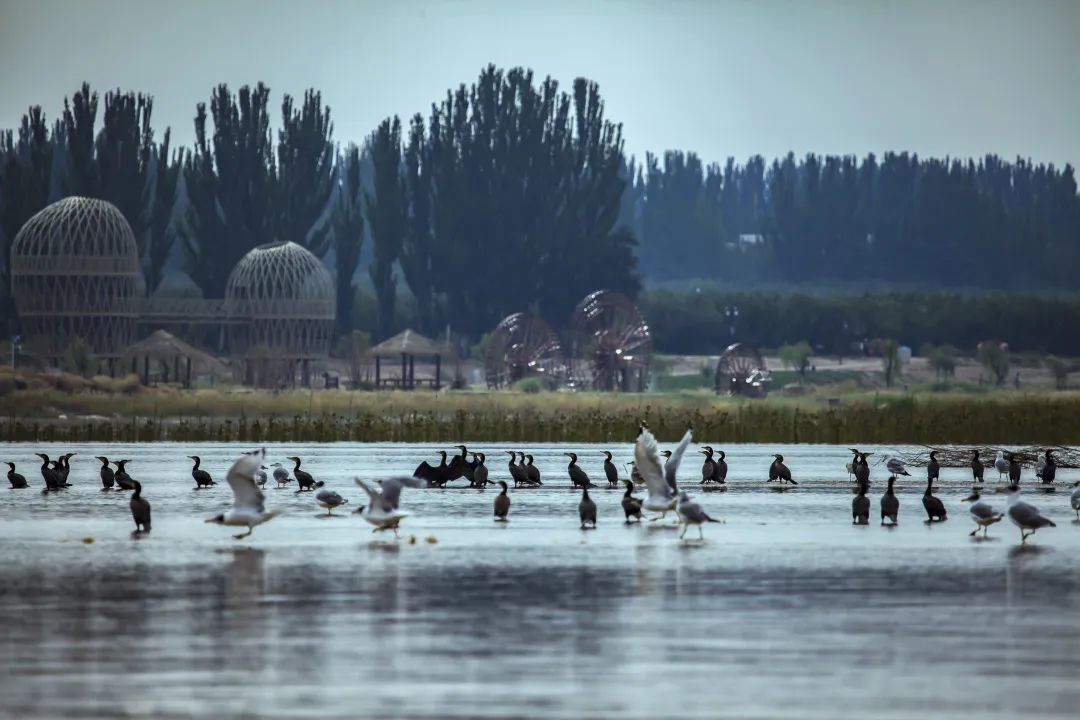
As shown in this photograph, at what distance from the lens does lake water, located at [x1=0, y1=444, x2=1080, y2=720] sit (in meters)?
13.9

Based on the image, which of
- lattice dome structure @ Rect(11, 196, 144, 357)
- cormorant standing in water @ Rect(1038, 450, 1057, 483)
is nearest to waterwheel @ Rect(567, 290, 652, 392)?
lattice dome structure @ Rect(11, 196, 144, 357)

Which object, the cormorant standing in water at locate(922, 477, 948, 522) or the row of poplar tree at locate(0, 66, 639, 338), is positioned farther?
the row of poplar tree at locate(0, 66, 639, 338)

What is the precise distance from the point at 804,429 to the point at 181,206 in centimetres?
13876

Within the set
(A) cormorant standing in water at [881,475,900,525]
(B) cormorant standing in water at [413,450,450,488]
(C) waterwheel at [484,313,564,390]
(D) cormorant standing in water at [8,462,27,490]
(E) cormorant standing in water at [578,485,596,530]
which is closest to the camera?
(E) cormorant standing in water at [578,485,596,530]

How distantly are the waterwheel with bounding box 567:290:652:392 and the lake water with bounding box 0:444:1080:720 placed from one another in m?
61.1

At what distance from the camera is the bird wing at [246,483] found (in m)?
23.2

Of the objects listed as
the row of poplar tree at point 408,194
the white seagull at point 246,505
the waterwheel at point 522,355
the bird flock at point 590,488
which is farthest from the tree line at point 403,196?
the white seagull at point 246,505

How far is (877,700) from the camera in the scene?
13.8 meters

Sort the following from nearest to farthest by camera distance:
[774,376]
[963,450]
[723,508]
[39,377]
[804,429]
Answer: [723,508] → [963,450] → [804,429] → [39,377] → [774,376]

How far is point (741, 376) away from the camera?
87438 millimetres

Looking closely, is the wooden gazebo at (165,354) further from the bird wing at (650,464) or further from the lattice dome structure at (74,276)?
the bird wing at (650,464)

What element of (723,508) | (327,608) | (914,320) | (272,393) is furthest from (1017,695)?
(914,320)

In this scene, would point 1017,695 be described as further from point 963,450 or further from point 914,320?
point 914,320

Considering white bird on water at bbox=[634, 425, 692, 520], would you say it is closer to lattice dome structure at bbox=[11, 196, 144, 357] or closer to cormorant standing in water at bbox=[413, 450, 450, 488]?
cormorant standing in water at bbox=[413, 450, 450, 488]
